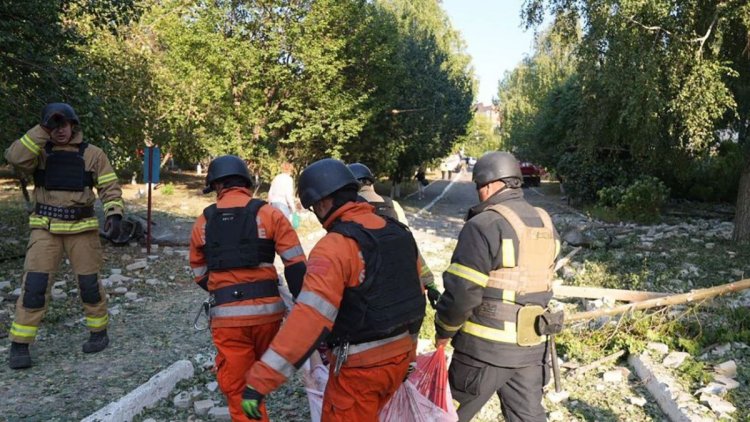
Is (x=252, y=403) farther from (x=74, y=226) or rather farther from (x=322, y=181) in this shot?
(x=74, y=226)

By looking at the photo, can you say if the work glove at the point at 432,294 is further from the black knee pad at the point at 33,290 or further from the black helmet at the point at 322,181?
the black knee pad at the point at 33,290

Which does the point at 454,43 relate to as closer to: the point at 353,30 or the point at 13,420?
the point at 353,30

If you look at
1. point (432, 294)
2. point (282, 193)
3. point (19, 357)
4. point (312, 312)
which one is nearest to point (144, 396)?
point (19, 357)

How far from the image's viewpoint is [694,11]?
936 centimetres

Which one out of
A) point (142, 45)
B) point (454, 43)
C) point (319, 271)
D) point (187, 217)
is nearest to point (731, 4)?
point (319, 271)

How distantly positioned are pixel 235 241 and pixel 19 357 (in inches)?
112

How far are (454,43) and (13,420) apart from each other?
124ft

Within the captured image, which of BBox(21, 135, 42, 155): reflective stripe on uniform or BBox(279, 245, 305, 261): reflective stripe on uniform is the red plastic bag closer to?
BBox(279, 245, 305, 261): reflective stripe on uniform

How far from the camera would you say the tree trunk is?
34.8 ft

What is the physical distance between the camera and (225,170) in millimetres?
3428

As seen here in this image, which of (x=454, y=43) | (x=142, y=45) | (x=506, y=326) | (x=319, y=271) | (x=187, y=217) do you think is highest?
(x=454, y=43)

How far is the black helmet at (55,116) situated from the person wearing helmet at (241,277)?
2020mm

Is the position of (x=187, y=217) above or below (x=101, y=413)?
below

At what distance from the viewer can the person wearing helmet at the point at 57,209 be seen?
461cm
